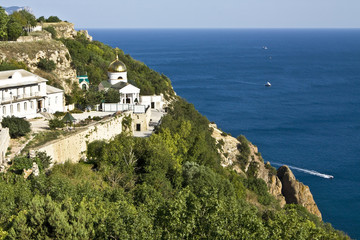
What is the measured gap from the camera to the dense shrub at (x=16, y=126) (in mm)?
30047

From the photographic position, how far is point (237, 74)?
129 meters

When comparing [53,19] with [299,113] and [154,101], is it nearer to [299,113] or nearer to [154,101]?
[154,101]

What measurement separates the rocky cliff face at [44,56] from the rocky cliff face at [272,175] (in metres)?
17.0

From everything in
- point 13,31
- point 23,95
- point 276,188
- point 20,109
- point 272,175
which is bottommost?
point 276,188

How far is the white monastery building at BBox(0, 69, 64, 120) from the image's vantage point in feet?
117

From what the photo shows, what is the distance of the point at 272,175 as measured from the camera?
47094 mm

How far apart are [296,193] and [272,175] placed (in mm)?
3661

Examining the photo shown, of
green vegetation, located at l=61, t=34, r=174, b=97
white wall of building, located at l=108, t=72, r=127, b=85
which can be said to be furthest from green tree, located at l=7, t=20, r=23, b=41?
white wall of building, located at l=108, t=72, r=127, b=85

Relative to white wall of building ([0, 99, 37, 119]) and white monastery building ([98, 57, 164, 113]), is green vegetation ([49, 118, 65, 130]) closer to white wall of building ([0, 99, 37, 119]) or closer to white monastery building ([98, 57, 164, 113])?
white wall of building ([0, 99, 37, 119])

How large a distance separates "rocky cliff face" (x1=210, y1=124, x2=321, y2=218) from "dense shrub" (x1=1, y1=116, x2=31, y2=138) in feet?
67.4

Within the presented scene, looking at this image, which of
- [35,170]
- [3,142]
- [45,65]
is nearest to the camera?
[35,170]

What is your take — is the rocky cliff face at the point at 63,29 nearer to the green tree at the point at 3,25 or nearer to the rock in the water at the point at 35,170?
the green tree at the point at 3,25

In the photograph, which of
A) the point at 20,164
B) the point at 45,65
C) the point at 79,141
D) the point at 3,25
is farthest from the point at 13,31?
the point at 20,164

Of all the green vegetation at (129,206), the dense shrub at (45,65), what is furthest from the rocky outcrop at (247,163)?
the dense shrub at (45,65)
